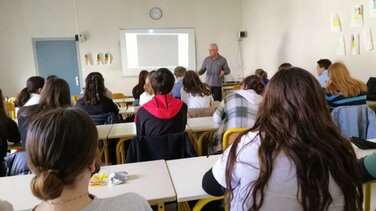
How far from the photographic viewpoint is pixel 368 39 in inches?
146

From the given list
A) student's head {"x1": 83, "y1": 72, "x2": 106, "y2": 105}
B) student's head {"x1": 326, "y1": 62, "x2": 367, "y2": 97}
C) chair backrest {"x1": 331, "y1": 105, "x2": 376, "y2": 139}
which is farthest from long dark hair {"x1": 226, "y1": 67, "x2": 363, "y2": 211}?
student's head {"x1": 83, "y1": 72, "x2": 106, "y2": 105}

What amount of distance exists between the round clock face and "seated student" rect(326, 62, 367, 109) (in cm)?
513

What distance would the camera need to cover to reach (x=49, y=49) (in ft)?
22.7

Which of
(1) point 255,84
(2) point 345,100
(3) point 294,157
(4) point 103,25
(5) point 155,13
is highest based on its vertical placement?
(5) point 155,13

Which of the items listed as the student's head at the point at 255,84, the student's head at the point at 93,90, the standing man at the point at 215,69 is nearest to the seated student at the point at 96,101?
the student's head at the point at 93,90

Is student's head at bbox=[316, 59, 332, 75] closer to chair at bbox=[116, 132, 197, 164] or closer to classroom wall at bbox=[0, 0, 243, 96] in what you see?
chair at bbox=[116, 132, 197, 164]

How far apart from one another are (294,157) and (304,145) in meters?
0.05

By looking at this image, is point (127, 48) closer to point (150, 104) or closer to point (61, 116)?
point (150, 104)

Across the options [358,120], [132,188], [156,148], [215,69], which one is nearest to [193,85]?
[156,148]

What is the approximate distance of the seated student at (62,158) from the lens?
2.61ft

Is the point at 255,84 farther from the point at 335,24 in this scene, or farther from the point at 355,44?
the point at 335,24

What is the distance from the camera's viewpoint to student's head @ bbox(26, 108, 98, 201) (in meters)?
0.79

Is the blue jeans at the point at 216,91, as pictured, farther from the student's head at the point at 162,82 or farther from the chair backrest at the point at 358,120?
the student's head at the point at 162,82

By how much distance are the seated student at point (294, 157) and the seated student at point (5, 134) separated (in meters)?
2.00
